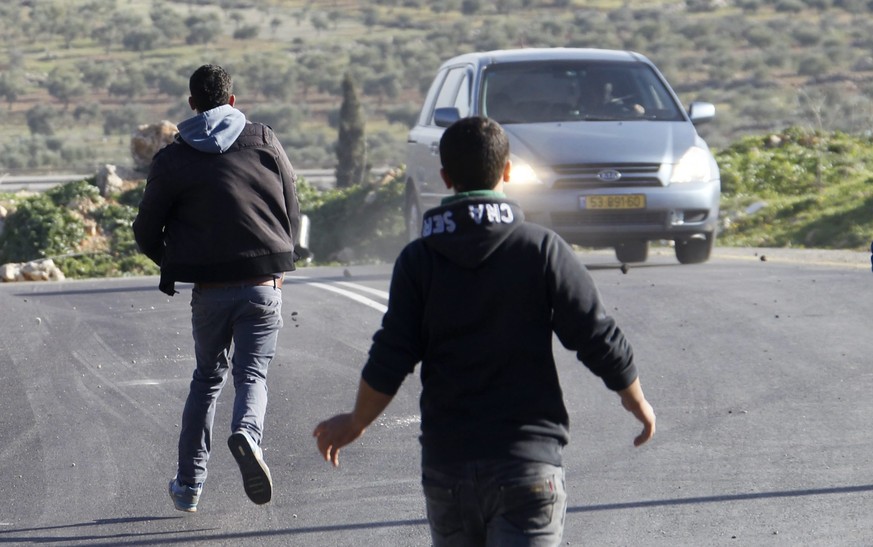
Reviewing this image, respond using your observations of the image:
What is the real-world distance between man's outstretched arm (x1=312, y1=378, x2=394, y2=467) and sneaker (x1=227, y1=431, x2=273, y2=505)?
1.82 m

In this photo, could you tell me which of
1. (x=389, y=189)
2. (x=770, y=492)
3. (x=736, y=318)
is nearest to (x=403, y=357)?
(x=770, y=492)

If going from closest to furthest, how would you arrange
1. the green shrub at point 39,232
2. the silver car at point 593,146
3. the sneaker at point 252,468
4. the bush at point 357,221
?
the sneaker at point 252,468 → the silver car at point 593,146 → the green shrub at point 39,232 → the bush at point 357,221

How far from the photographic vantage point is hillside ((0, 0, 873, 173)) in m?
73.7

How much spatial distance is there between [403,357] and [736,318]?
746 cm

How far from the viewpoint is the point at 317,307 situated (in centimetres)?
1233

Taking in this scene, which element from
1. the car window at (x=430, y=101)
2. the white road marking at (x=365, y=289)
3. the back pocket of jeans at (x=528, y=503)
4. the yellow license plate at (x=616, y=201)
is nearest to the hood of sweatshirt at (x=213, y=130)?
the back pocket of jeans at (x=528, y=503)

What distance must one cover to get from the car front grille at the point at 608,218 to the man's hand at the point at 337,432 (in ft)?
29.1

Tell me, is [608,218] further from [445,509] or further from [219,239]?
[445,509]

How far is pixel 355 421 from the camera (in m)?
3.96

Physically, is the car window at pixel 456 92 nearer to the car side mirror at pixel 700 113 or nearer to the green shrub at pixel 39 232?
the car side mirror at pixel 700 113

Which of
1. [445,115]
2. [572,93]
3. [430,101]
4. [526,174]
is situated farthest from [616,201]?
[430,101]

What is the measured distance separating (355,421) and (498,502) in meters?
0.46

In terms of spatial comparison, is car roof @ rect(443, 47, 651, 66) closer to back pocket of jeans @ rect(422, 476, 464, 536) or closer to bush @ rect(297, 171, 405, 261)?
bush @ rect(297, 171, 405, 261)

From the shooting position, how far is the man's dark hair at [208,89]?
609cm
